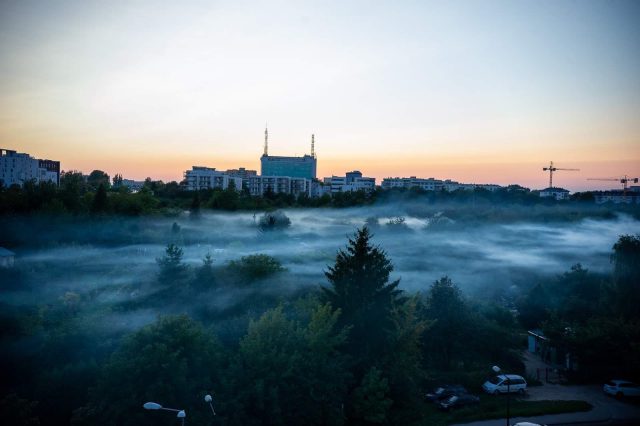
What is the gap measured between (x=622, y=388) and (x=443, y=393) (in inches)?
190

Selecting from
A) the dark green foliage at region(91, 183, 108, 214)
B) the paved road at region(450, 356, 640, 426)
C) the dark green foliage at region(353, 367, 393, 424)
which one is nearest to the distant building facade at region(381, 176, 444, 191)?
the dark green foliage at region(91, 183, 108, 214)

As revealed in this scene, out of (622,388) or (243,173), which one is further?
(243,173)

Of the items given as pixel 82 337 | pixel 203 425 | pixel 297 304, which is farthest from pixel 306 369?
pixel 82 337

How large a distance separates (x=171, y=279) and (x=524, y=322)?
15355 mm

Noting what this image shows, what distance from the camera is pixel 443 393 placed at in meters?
12.7

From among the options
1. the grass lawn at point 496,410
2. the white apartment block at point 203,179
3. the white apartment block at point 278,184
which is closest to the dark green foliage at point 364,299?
the grass lawn at point 496,410

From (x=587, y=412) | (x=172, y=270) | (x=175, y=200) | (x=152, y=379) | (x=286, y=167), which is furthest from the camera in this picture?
(x=286, y=167)

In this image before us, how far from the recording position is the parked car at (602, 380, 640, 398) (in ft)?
41.0

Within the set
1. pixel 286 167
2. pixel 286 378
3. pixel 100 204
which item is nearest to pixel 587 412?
pixel 286 378

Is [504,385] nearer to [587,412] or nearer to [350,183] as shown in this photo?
[587,412]

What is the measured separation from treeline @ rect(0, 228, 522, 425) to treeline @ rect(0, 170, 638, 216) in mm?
20290

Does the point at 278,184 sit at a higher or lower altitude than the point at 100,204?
higher

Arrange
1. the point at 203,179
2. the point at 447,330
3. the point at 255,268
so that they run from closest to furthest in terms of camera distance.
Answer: the point at 447,330
the point at 255,268
the point at 203,179

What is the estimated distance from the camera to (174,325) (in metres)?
9.06
